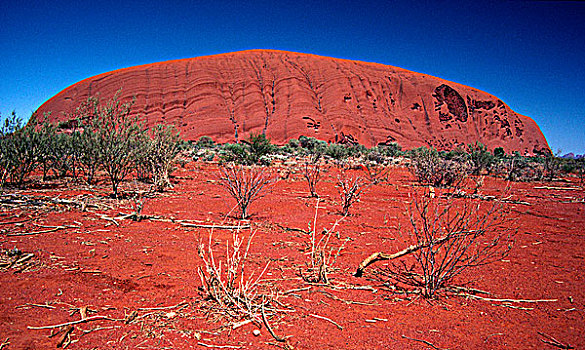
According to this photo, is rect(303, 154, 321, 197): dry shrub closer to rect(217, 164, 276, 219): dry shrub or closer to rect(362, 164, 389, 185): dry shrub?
rect(217, 164, 276, 219): dry shrub

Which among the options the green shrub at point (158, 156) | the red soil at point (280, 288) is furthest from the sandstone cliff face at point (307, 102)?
the red soil at point (280, 288)

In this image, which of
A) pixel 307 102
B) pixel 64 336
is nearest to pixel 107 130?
pixel 64 336

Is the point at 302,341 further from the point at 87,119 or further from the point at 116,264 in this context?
the point at 87,119

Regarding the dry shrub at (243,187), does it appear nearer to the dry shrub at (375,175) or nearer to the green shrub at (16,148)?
the dry shrub at (375,175)

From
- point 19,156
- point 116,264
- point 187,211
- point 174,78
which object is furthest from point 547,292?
point 174,78

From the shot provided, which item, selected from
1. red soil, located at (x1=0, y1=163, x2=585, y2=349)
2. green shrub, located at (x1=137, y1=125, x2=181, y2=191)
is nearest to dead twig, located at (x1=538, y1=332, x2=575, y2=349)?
red soil, located at (x1=0, y1=163, x2=585, y2=349)

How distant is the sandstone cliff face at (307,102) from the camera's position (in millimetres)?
42438

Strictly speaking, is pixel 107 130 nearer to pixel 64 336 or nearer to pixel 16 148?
pixel 16 148

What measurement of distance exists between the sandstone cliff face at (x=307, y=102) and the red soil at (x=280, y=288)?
35375mm

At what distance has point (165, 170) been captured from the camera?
960 cm

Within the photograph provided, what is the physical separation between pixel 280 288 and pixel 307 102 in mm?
43919

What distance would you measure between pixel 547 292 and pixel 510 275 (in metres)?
0.45

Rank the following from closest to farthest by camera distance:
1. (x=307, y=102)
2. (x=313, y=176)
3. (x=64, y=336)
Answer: (x=64, y=336)
(x=313, y=176)
(x=307, y=102)

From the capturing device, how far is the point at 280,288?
3.07 m
